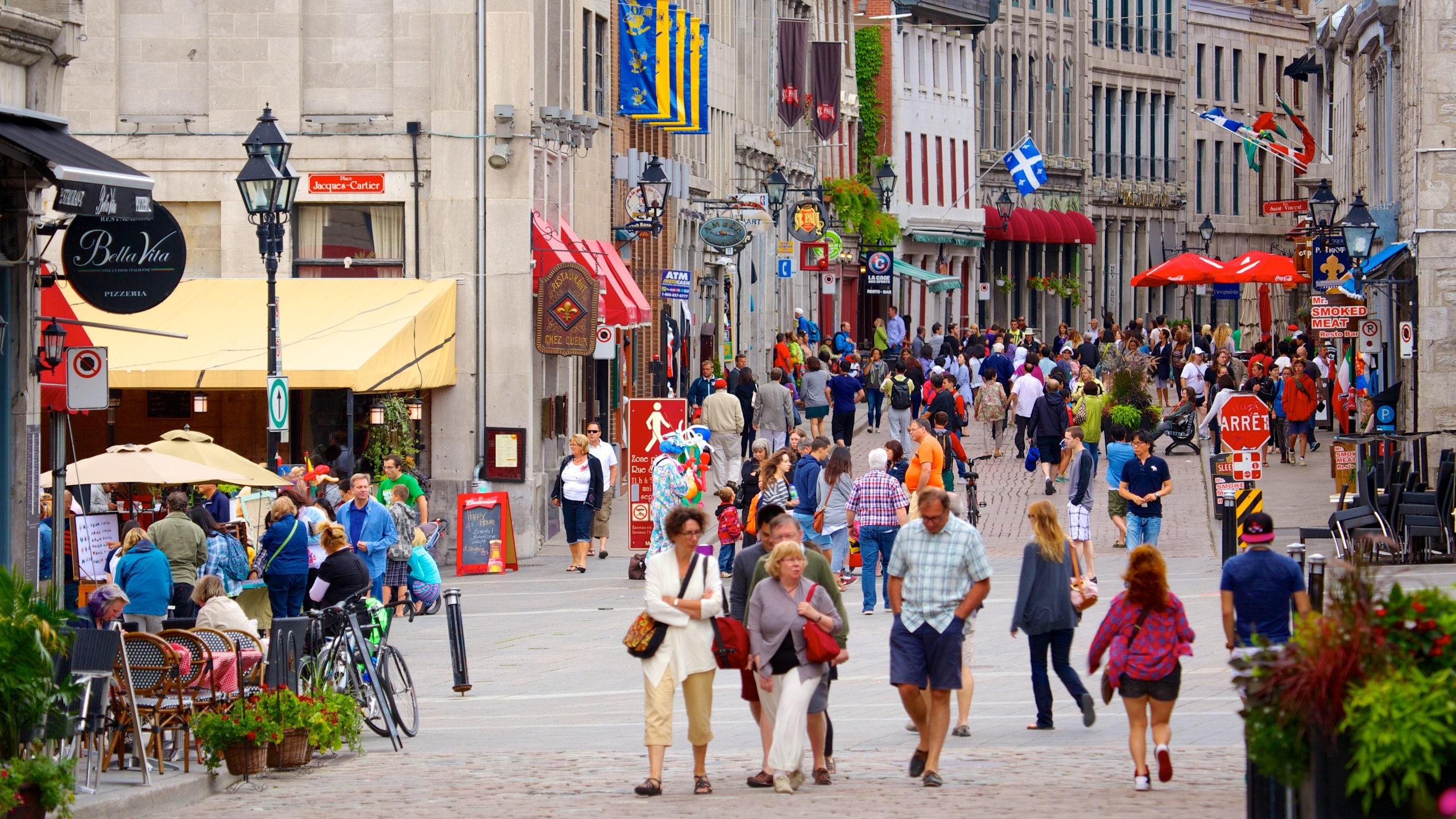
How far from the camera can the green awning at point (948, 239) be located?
71750mm

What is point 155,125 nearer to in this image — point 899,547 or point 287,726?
point 287,726

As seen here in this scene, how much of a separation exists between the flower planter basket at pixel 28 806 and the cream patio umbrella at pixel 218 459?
10.1 m

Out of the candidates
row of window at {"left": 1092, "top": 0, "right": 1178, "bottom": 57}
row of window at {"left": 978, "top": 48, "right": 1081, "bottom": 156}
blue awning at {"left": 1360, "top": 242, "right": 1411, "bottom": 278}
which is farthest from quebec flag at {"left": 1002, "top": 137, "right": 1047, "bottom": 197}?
blue awning at {"left": 1360, "top": 242, "right": 1411, "bottom": 278}

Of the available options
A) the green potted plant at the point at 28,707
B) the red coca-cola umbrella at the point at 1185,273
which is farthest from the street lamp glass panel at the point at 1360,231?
the green potted plant at the point at 28,707

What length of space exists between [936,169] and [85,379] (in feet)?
193

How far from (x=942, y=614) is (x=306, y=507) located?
1017 cm

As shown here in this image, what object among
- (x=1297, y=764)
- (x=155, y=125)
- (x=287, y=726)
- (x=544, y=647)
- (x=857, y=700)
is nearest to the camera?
(x=1297, y=764)

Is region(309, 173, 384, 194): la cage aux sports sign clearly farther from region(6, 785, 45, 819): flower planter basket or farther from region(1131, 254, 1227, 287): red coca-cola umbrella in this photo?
region(1131, 254, 1227, 287): red coca-cola umbrella

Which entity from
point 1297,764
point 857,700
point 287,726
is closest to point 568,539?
point 857,700

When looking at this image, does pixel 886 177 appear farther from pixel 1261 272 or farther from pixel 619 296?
pixel 619 296

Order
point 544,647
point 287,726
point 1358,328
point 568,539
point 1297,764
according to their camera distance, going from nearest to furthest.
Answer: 1. point 1297,764
2. point 287,726
3. point 544,647
4. point 568,539
5. point 1358,328

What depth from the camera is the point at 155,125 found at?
27.8m

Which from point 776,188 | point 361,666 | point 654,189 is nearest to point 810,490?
point 361,666

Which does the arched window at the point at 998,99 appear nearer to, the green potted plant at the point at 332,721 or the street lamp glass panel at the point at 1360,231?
the street lamp glass panel at the point at 1360,231
